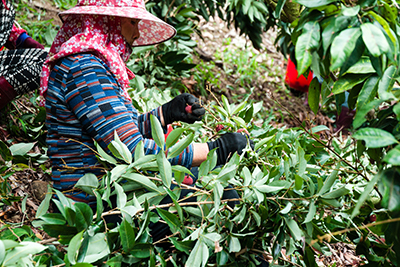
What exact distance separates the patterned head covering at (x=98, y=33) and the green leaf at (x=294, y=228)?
746 millimetres

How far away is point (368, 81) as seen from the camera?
2.02ft

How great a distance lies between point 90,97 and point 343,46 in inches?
30.5

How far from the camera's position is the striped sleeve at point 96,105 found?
1.04 m

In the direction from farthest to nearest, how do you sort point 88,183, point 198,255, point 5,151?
point 5,151, point 88,183, point 198,255

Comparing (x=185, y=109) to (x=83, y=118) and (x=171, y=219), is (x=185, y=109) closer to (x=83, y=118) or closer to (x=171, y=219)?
(x=83, y=118)

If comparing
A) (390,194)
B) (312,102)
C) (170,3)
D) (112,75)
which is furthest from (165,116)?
(170,3)

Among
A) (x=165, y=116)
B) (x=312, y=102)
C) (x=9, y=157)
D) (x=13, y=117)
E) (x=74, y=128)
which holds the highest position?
(x=312, y=102)

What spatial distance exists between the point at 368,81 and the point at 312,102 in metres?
0.17

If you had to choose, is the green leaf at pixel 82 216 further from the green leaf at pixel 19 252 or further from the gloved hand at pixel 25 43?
the gloved hand at pixel 25 43

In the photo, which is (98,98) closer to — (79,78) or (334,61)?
(79,78)

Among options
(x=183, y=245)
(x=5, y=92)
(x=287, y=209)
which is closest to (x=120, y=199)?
(x=183, y=245)

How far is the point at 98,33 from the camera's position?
117 centimetres

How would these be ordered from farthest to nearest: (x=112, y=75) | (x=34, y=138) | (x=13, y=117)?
(x=13, y=117)
(x=34, y=138)
(x=112, y=75)

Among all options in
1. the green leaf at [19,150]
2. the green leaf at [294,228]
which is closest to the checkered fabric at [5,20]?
the green leaf at [19,150]
